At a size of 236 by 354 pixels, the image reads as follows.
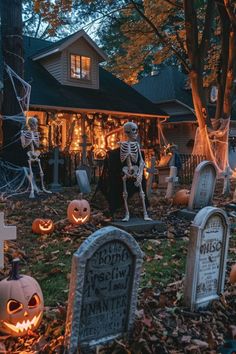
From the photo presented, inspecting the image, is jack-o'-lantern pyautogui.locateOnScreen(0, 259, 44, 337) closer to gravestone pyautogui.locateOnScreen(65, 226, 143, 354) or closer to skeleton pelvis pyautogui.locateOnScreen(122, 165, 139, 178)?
gravestone pyautogui.locateOnScreen(65, 226, 143, 354)

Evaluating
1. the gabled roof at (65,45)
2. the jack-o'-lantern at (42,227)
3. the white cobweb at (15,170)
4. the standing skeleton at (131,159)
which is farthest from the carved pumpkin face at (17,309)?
the gabled roof at (65,45)

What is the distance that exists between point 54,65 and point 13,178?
1035cm

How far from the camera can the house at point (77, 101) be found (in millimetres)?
19355

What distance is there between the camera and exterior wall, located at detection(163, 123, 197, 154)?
28062mm

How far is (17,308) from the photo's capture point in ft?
12.1

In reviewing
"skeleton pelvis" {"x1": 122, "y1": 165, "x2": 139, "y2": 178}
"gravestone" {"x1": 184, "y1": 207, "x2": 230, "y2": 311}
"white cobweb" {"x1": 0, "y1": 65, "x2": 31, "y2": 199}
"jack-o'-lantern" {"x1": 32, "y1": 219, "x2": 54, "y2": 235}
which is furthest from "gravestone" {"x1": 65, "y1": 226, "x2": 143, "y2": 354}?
"white cobweb" {"x1": 0, "y1": 65, "x2": 31, "y2": 199}

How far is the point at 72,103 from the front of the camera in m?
19.2

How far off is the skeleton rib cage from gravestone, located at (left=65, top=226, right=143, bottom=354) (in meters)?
3.92

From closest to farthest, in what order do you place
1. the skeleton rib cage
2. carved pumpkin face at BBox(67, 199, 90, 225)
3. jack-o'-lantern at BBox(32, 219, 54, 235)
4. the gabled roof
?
jack-o'-lantern at BBox(32, 219, 54, 235), the skeleton rib cage, carved pumpkin face at BBox(67, 199, 90, 225), the gabled roof

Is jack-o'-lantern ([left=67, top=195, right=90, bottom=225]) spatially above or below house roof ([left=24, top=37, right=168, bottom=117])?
below

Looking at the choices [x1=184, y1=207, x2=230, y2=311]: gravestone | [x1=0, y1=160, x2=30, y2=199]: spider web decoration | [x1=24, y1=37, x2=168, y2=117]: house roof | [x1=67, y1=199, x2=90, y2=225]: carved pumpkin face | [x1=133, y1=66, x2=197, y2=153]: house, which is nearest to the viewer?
[x1=184, y1=207, x2=230, y2=311]: gravestone

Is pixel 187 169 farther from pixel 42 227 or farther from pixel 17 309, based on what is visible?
pixel 17 309

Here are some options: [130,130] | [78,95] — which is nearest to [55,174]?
[130,130]

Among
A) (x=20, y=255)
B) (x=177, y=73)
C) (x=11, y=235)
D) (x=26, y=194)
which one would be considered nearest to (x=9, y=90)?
(x=26, y=194)
